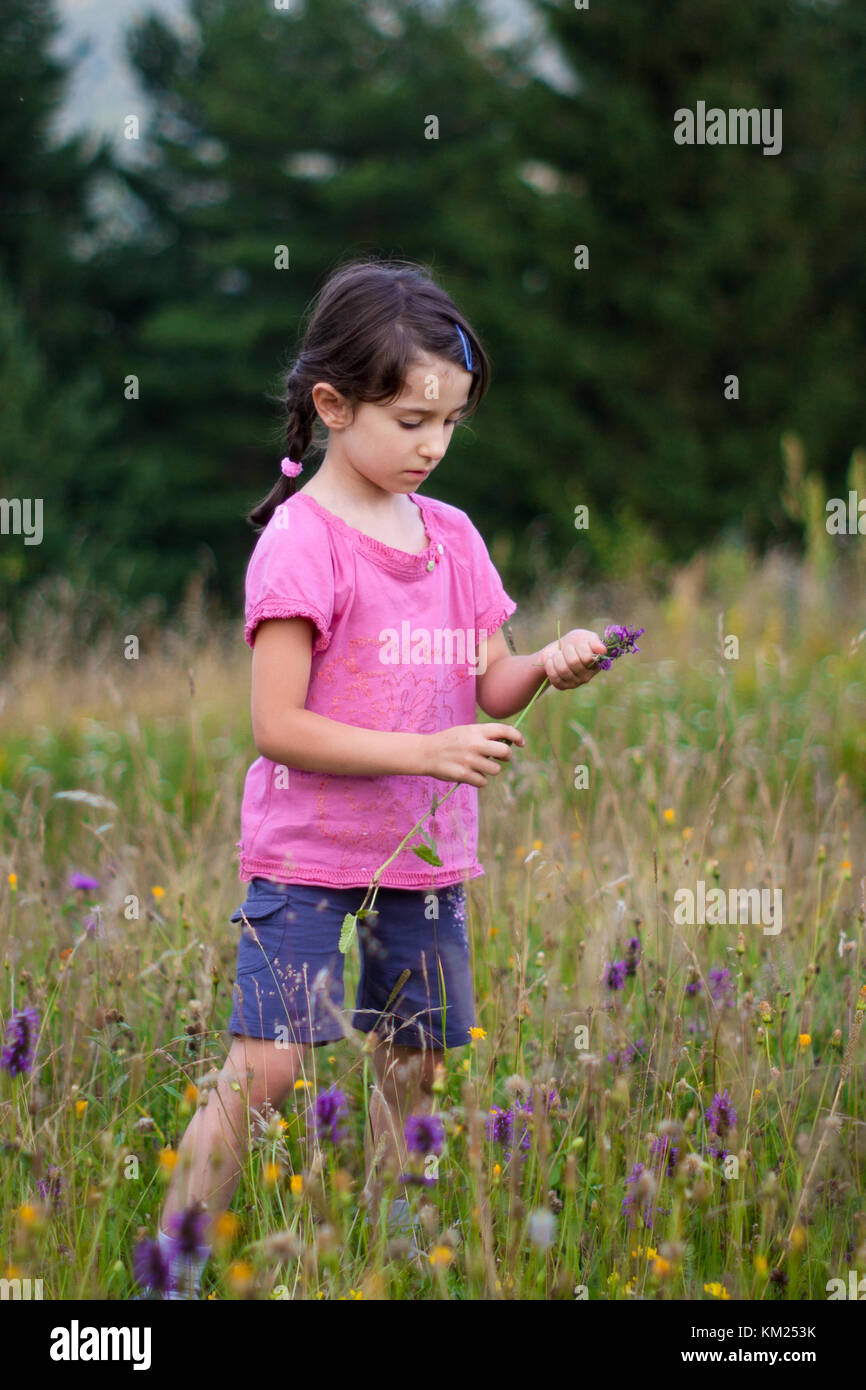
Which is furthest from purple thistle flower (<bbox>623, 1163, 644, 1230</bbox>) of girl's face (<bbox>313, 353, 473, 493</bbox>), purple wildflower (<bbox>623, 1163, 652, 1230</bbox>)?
girl's face (<bbox>313, 353, 473, 493</bbox>)

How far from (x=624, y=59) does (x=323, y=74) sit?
7768 millimetres

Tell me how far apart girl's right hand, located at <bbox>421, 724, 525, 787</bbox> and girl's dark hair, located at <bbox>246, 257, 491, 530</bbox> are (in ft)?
1.81

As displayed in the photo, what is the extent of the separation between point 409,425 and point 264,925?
0.81 metres

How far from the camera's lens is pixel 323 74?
22.8 metres

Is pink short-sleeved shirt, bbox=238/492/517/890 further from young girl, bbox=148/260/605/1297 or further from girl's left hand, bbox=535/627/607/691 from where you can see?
girl's left hand, bbox=535/627/607/691

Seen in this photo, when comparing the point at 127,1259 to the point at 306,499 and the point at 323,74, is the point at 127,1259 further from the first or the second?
the point at 323,74

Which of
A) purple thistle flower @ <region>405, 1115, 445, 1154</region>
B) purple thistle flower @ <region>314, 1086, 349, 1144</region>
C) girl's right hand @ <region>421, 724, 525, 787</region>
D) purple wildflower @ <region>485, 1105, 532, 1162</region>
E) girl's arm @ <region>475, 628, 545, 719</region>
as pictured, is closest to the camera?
purple thistle flower @ <region>405, 1115, 445, 1154</region>

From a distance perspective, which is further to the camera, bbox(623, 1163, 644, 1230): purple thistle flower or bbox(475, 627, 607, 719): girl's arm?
bbox(475, 627, 607, 719): girl's arm

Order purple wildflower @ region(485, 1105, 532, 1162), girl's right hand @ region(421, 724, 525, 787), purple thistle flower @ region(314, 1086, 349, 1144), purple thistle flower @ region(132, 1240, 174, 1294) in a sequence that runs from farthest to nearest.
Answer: purple wildflower @ region(485, 1105, 532, 1162), girl's right hand @ region(421, 724, 525, 787), purple thistle flower @ region(314, 1086, 349, 1144), purple thistle flower @ region(132, 1240, 174, 1294)

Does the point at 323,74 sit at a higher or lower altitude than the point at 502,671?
higher

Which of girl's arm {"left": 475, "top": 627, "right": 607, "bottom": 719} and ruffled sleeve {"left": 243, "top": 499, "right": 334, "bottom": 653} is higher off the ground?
ruffled sleeve {"left": 243, "top": 499, "right": 334, "bottom": 653}

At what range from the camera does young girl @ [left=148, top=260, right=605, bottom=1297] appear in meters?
1.89

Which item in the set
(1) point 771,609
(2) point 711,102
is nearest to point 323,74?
(2) point 711,102
